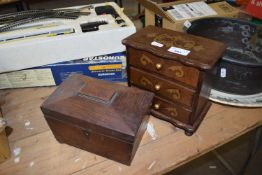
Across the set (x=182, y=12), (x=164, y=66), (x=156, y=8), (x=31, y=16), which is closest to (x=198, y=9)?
(x=182, y=12)

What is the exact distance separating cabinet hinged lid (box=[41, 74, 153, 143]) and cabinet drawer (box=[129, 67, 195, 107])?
0.18 feet

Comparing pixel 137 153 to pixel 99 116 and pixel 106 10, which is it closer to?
pixel 99 116

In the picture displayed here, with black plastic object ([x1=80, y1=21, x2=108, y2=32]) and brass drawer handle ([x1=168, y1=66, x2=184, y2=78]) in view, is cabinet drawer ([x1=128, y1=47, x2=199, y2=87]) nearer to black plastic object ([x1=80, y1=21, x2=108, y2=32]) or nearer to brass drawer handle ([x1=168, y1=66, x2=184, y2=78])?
brass drawer handle ([x1=168, y1=66, x2=184, y2=78])

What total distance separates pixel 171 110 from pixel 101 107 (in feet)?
0.70

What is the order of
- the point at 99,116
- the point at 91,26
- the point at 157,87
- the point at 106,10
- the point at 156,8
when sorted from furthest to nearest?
the point at 156,8
the point at 106,10
the point at 91,26
the point at 157,87
the point at 99,116

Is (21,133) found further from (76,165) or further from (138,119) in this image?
(138,119)

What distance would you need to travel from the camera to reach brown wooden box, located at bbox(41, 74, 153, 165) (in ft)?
1.77

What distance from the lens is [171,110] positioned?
0.67 m

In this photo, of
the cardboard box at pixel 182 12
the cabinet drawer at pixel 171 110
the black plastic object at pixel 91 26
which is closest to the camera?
the cabinet drawer at pixel 171 110

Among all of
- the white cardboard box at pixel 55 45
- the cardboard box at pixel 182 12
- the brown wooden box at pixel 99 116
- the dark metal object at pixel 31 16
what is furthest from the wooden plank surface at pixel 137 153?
the cardboard box at pixel 182 12

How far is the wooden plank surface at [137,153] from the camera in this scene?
0.60m

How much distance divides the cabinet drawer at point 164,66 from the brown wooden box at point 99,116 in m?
0.07

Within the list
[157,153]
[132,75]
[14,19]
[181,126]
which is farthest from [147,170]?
[14,19]

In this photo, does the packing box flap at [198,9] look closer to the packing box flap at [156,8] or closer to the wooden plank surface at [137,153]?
the packing box flap at [156,8]
